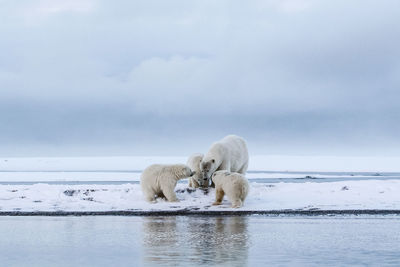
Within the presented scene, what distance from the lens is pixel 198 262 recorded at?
738 centimetres

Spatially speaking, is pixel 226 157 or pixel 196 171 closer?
pixel 196 171

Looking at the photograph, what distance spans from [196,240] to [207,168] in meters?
7.04

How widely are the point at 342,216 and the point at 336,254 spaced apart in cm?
576

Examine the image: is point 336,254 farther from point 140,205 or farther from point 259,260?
point 140,205

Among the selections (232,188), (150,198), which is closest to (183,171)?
(150,198)

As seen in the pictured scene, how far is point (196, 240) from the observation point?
938 centimetres

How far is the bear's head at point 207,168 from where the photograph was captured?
1639cm

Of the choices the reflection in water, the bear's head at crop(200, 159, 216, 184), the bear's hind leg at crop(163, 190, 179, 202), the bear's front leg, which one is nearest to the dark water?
the reflection in water

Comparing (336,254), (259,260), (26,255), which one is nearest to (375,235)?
(336,254)

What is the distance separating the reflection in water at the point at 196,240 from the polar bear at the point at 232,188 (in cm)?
190

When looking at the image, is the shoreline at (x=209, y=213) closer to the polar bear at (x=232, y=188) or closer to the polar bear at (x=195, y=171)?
the polar bear at (x=232, y=188)

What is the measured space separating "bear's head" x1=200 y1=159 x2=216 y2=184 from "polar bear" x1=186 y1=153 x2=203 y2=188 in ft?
0.55

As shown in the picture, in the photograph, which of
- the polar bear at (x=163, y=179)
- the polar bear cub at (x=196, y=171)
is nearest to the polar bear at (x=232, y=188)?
the polar bear at (x=163, y=179)

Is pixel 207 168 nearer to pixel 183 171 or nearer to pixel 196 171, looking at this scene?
pixel 196 171
